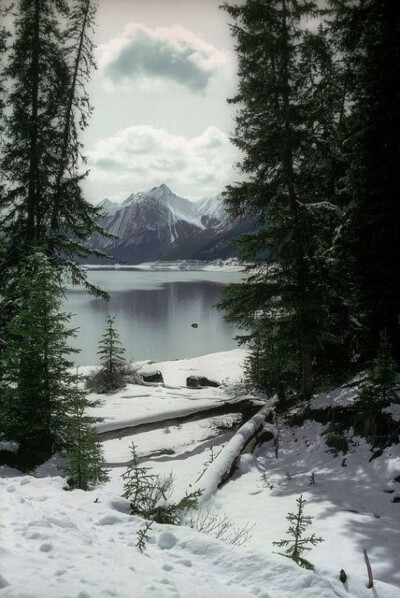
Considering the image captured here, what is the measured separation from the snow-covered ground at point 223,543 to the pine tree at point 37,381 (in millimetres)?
897

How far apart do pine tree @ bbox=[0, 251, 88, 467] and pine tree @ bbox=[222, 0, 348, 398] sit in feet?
16.7

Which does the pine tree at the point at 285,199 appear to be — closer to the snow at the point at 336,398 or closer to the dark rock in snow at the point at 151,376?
the snow at the point at 336,398

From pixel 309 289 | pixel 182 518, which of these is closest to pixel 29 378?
pixel 182 518

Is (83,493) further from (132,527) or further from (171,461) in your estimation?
(171,461)

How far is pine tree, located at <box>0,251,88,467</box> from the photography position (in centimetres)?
928

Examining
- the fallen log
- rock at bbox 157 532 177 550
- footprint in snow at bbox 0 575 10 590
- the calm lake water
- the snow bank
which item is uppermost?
footprint in snow at bbox 0 575 10 590

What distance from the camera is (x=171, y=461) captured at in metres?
10.6

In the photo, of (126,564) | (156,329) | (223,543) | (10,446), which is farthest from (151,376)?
(156,329)

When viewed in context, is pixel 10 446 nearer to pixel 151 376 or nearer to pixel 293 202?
pixel 293 202

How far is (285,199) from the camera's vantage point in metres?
11.4

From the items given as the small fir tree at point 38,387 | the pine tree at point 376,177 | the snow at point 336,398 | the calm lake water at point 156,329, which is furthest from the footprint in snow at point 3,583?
the calm lake water at point 156,329

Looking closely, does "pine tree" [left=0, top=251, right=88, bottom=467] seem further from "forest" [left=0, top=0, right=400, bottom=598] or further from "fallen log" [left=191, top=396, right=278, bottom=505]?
"fallen log" [left=191, top=396, right=278, bottom=505]

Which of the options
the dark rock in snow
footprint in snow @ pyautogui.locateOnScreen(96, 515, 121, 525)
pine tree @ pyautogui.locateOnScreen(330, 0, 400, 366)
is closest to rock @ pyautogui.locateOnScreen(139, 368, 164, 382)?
the dark rock in snow

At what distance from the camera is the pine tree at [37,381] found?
9281 mm
